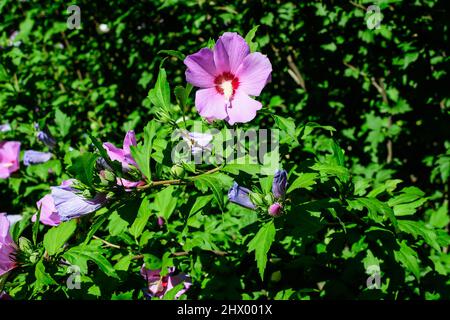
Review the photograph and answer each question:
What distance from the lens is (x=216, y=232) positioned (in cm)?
194

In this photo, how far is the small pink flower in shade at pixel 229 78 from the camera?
1.25 meters

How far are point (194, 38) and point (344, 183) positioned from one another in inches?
73.7

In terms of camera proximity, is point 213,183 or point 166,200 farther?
point 166,200

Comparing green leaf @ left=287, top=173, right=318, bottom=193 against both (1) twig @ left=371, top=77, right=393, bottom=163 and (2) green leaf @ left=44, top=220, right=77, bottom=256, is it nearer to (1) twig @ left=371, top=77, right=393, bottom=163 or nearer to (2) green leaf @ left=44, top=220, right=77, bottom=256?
(2) green leaf @ left=44, top=220, right=77, bottom=256

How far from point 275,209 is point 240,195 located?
0.12 metres

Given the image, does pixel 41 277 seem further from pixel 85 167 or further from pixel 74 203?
pixel 85 167

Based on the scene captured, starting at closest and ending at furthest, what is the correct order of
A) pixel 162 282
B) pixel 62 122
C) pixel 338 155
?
pixel 338 155
pixel 162 282
pixel 62 122

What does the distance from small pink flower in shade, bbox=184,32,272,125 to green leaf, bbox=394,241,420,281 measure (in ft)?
2.42

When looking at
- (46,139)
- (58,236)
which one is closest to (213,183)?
(58,236)

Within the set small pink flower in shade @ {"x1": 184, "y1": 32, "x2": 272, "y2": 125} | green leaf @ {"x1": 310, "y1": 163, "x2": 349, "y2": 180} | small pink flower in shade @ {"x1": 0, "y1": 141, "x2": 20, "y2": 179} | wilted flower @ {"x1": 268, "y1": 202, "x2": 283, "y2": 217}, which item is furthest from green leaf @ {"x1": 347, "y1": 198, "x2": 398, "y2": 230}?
small pink flower in shade @ {"x1": 0, "y1": 141, "x2": 20, "y2": 179}

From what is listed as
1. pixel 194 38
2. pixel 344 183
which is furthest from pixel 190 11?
pixel 344 183

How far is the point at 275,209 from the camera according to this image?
1.30 m

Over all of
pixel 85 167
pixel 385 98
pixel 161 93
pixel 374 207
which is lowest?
pixel 374 207

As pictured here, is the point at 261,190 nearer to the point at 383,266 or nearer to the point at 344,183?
the point at 344,183
